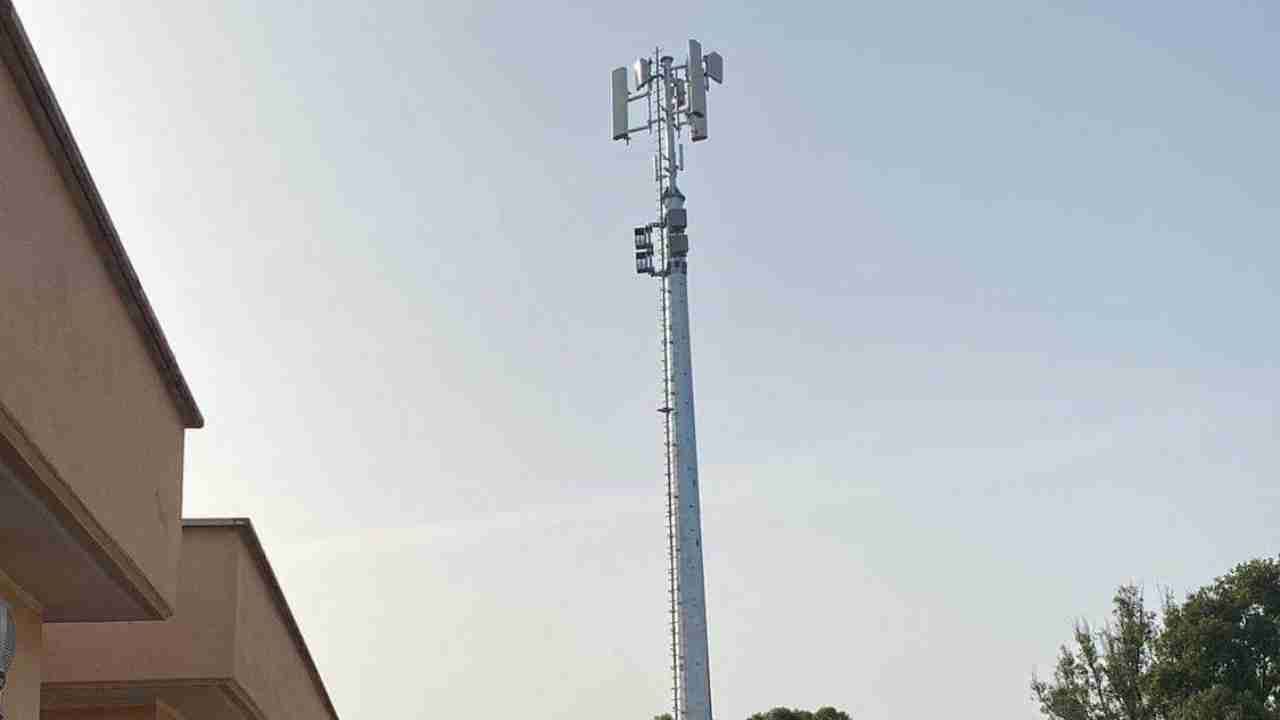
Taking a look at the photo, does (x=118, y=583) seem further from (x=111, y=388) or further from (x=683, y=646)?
(x=683, y=646)

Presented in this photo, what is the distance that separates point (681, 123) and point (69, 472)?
27.5 m

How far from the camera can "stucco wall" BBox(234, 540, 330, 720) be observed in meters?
11.0

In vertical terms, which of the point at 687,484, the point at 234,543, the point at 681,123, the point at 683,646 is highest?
the point at 681,123

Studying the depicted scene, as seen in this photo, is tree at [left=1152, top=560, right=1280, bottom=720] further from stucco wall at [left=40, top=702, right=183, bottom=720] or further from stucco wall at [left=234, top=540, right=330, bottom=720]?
stucco wall at [left=40, top=702, right=183, bottom=720]

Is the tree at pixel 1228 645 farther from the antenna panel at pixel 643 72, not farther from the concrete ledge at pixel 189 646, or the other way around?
the concrete ledge at pixel 189 646

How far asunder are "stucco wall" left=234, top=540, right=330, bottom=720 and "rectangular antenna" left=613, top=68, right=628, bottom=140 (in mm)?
21659

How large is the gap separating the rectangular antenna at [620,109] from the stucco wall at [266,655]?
21.7 m

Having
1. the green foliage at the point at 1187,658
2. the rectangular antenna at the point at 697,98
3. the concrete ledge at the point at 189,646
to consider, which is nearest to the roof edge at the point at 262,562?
the concrete ledge at the point at 189,646

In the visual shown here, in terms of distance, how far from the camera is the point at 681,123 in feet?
111

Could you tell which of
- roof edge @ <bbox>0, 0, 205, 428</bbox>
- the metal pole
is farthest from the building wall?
the metal pole

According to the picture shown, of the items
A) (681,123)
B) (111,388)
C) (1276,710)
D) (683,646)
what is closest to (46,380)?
(111,388)

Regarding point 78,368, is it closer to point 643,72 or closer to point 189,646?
Result: point 189,646

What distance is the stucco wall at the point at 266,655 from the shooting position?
11047 millimetres

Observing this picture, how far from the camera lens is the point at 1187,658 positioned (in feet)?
144
